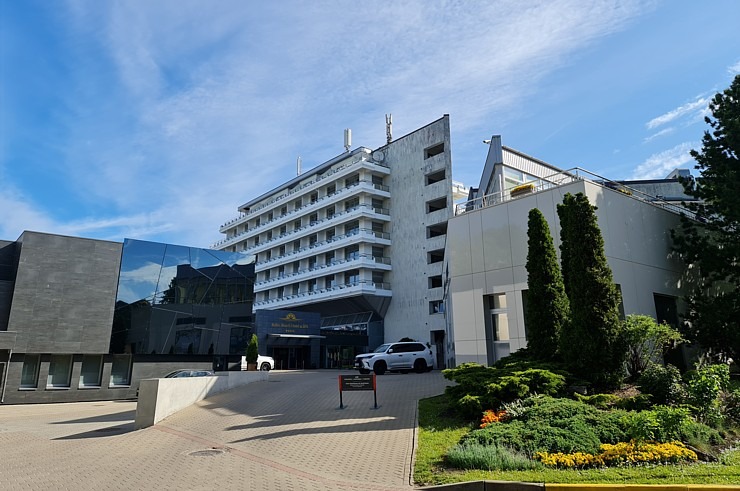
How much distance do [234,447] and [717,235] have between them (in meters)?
24.0

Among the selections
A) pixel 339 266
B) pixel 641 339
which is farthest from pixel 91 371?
pixel 339 266

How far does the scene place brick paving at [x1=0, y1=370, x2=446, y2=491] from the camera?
8.24 m

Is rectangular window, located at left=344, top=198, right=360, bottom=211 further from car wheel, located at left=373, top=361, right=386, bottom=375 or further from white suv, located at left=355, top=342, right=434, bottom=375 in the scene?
car wheel, located at left=373, top=361, right=386, bottom=375

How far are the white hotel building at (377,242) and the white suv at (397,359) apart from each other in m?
18.5

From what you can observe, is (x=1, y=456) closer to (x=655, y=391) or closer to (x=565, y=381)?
(x=565, y=381)

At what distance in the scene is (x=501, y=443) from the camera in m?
8.94

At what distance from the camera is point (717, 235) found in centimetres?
2352

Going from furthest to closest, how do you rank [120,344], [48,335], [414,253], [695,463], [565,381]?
[414,253] < [120,344] < [48,335] < [565,381] < [695,463]

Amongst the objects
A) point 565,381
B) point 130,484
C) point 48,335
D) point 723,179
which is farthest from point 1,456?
point 723,179

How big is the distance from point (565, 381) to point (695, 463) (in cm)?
478

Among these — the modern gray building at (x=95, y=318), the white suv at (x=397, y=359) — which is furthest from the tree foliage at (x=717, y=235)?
the modern gray building at (x=95, y=318)

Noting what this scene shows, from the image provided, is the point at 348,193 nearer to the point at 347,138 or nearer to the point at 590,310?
the point at 347,138

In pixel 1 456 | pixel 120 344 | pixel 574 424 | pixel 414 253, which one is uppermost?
pixel 414 253

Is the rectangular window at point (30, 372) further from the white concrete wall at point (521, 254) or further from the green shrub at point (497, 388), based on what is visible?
the green shrub at point (497, 388)
